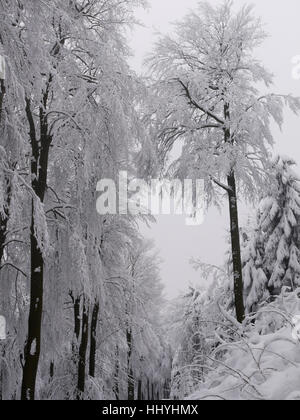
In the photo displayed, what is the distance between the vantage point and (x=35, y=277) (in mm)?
6887

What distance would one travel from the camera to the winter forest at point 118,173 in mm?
5496

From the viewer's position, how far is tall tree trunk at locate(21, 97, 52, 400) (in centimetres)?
651

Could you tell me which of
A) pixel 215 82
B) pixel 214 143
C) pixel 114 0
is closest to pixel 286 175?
pixel 214 143

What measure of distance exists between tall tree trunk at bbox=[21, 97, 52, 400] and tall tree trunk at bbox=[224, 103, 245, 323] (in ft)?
14.3

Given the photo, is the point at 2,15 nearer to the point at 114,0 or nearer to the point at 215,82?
the point at 114,0

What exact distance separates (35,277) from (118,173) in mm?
2213

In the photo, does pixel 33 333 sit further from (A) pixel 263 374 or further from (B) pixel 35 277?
(A) pixel 263 374

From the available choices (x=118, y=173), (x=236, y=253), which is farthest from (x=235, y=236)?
(x=118, y=173)

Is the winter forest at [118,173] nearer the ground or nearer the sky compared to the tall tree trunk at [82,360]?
nearer the sky

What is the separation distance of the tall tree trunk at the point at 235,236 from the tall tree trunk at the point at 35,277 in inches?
172

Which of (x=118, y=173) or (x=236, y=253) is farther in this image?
(x=236, y=253)

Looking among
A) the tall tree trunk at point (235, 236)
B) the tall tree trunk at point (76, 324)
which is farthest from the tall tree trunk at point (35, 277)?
the tall tree trunk at point (76, 324)

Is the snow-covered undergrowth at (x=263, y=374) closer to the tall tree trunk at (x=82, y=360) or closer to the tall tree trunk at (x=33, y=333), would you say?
the tall tree trunk at (x=33, y=333)

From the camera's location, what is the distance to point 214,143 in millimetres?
11234
